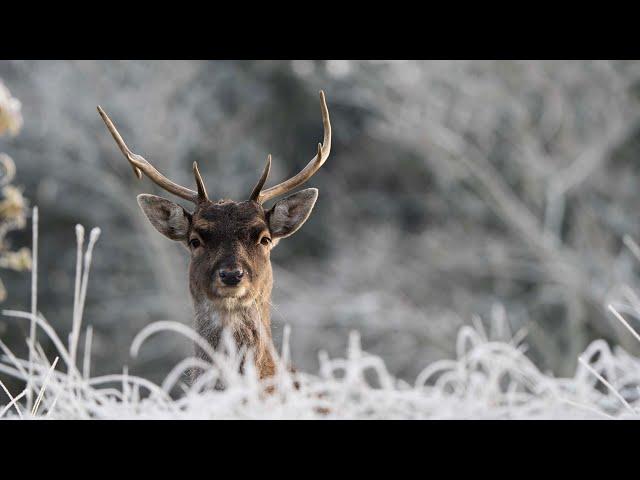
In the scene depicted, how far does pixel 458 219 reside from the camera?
69.7 feet

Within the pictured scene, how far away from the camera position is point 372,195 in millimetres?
22688

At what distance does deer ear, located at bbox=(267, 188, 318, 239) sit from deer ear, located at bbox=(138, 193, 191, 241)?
1.65 feet

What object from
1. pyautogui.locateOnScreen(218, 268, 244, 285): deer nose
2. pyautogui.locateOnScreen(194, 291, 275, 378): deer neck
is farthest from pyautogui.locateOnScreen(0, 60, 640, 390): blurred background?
pyautogui.locateOnScreen(218, 268, 244, 285): deer nose

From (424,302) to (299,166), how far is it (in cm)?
406

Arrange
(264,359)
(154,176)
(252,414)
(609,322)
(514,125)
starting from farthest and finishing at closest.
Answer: (514,125), (609,322), (154,176), (264,359), (252,414)

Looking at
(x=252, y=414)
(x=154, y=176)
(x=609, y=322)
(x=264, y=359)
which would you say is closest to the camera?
(x=252, y=414)

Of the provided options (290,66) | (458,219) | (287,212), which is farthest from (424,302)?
(287,212)

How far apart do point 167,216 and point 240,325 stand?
105 cm

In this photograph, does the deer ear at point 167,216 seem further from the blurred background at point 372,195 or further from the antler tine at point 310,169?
the blurred background at point 372,195

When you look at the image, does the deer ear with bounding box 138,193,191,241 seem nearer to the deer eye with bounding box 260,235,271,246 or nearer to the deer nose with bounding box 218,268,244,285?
the deer eye with bounding box 260,235,271,246

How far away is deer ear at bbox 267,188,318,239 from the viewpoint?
20.5ft

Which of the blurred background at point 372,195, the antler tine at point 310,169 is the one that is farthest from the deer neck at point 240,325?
the blurred background at point 372,195

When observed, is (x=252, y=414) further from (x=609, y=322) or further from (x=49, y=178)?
(x=49, y=178)

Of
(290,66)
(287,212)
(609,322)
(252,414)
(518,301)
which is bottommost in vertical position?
(252,414)
